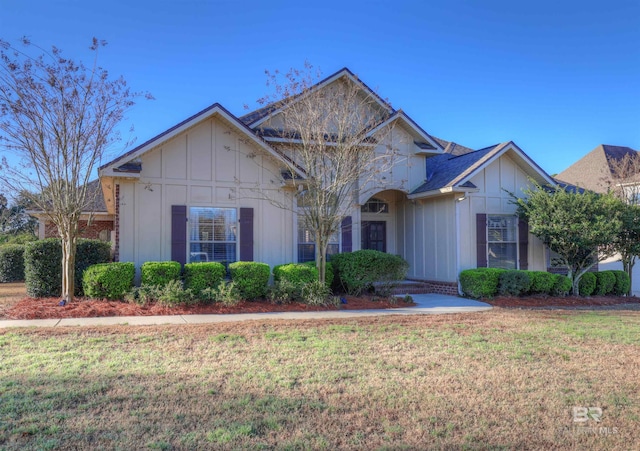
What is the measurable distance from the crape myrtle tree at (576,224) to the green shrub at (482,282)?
6.87 ft

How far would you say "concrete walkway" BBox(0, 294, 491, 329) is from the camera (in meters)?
8.26

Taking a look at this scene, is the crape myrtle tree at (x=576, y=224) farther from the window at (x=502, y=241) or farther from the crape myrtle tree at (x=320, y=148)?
the crape myrtle tree at (x=320, y=148)

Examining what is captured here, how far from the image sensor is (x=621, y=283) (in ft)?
48.4

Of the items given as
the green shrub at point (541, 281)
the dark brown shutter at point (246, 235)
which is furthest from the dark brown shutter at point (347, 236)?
the green shrub at point (541, 281)

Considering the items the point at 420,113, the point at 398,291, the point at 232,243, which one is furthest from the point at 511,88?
the point at 232,243

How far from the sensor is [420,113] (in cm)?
1527

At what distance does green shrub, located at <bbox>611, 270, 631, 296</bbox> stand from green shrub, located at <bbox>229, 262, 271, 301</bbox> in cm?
1142

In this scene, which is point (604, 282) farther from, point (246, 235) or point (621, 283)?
→ point (246, 235)

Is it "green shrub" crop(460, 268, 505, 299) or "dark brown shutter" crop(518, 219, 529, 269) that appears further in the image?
"dark brown shutter" crop(518, 219, 529, 269)

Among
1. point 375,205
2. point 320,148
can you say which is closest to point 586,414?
point 320,148

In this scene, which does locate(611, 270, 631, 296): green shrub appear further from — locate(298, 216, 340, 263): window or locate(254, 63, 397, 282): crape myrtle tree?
locate(298, 216, 340, 263): window

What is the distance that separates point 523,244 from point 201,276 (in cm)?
1004

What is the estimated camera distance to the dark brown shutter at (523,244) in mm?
14414

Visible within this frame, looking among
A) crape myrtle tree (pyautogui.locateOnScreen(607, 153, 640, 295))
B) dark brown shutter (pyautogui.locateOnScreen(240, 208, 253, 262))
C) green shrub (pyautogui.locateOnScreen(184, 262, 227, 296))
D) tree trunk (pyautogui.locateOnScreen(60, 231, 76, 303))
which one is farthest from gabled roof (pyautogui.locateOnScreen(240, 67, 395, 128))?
crape myrtle tree (pyautogui.locateOnScreen(607, 153, 640, 295))
